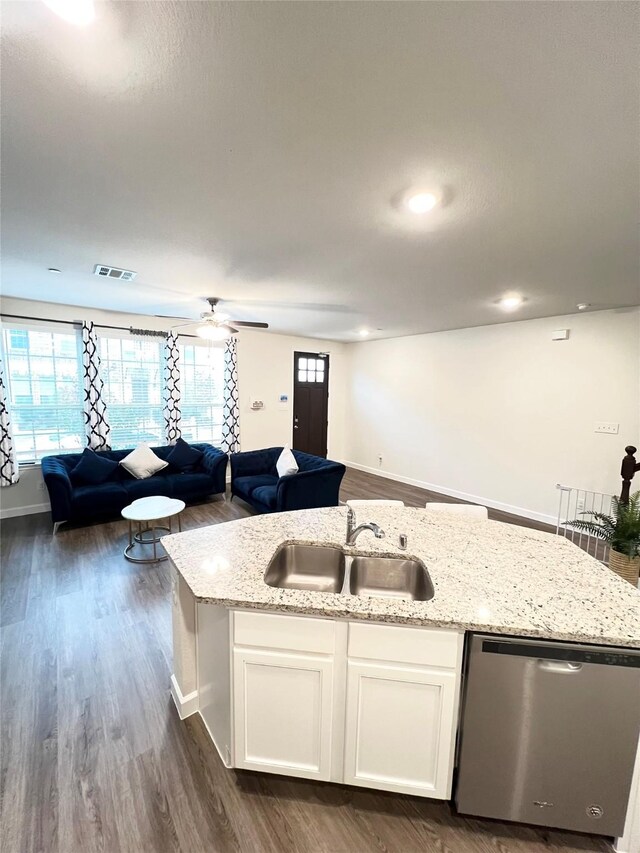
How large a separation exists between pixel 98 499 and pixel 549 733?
14.6 ft

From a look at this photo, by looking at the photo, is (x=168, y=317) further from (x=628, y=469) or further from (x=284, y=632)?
(x=628, y=469)

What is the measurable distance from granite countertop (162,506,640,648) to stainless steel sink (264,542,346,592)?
0.05 m

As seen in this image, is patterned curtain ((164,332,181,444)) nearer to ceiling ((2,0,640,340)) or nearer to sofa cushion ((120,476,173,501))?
sofa cushion ((120,476,173,501))

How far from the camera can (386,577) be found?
5.69 ft

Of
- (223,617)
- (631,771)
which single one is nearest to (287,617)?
(223,617)

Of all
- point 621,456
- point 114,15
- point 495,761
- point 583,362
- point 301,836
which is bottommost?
point 301,836

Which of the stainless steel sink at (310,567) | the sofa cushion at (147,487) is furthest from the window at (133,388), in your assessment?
the stainless steel sink at (310,567)

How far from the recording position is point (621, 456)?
400 centimetres

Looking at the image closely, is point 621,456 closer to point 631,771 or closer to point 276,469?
point 631,771

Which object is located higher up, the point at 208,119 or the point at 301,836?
A: the point at 208,119

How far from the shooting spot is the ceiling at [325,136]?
0.97 metres

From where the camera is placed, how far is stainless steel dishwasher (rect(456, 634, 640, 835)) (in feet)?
3.95

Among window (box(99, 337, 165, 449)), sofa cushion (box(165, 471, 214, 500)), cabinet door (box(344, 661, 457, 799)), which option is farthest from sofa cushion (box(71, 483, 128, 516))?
cabinet door (box(344, 661, 457, 799))

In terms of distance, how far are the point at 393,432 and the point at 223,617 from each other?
18.3 feet
